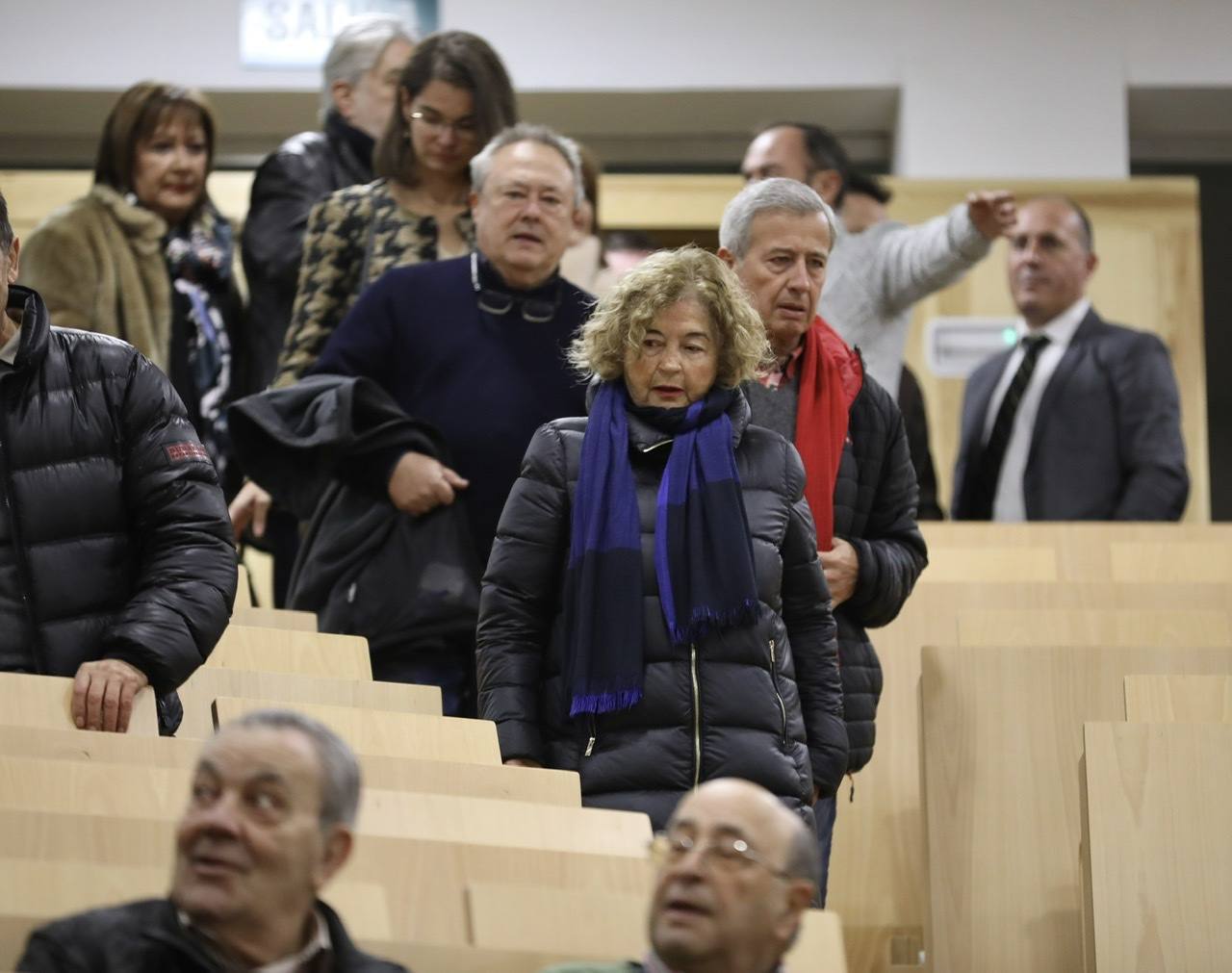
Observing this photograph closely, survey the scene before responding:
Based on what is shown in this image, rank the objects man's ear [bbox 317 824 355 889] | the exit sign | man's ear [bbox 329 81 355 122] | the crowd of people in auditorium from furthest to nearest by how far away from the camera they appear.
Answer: the exit sign, man's ear [bbox 329 81 355 122], the crowd of people in auditorium, man's ear [bbox 317 824 355 889]

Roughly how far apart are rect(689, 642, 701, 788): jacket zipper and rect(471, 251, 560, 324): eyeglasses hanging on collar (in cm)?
91

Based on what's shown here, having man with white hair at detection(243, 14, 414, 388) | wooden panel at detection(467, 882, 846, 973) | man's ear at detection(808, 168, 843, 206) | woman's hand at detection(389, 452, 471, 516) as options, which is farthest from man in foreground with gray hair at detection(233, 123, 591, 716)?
wooden panel at detection(467, 882, 846, 973)

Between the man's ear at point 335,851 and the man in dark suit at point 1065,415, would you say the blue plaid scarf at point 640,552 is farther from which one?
the man in dark suit at point 1065,415

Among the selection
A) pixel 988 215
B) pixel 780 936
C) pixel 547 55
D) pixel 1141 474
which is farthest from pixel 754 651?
pixel 547 55

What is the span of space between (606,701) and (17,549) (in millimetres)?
740

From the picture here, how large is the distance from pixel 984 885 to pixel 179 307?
196 centimetres

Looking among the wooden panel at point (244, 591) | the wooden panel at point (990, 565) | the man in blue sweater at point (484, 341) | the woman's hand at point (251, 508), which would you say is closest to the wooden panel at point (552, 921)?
the man in blue sweater at point (484, 341)

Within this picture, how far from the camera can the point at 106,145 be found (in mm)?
4605

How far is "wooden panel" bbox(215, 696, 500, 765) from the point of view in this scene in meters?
3.01

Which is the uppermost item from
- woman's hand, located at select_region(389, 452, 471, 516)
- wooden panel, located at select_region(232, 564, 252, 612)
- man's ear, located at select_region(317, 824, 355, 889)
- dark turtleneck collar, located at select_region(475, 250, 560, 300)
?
dark turtleneck collar, located at select_region(475, 250, 560, 300)

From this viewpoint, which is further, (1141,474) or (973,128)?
(973,128)

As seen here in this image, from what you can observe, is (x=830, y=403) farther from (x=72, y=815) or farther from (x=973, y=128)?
(x=973, y=128)

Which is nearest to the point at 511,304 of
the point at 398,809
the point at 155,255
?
the point at 155,255

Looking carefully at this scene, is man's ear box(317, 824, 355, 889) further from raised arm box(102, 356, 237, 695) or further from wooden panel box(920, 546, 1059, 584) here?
wooden panel box(920, 546, 1059, 584)
